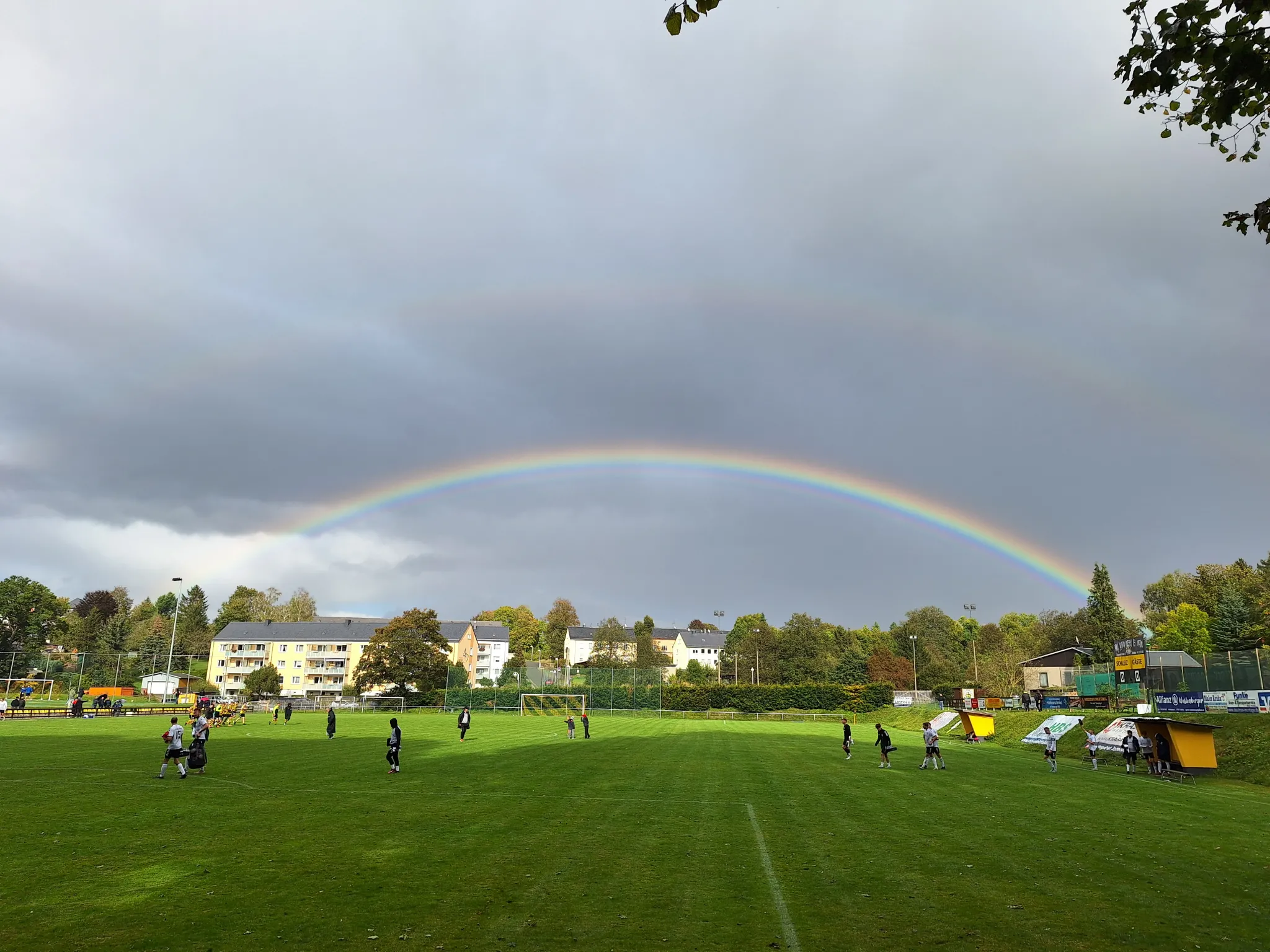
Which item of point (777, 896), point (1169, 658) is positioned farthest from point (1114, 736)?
point (777, 896)

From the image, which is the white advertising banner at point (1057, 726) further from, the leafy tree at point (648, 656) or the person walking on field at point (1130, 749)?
the leafy tree at point (648, 656)

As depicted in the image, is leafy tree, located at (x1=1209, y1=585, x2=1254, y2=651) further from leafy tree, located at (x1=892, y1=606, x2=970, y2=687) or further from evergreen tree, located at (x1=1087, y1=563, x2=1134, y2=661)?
leafy tree, located at (x1=892, y1=606, x2=970, y2=687)

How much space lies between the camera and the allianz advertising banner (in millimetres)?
41719

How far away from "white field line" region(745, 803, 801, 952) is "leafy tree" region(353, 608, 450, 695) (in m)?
82.5

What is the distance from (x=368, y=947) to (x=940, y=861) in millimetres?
10211

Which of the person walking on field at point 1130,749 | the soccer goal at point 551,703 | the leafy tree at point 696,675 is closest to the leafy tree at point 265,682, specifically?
the soccer goal at point 551,703

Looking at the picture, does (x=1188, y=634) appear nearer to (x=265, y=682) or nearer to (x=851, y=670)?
(x=851, y=670)

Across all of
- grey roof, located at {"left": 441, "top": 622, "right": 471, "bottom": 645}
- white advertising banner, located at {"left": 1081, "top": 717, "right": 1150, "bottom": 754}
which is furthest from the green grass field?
grey roof, located at {"left": 441, "top": 622, "right": 471, "bottom": 645}

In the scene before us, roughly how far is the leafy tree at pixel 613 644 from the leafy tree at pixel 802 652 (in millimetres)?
29282

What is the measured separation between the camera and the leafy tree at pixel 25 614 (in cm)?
11412

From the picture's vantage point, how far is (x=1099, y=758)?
126ft

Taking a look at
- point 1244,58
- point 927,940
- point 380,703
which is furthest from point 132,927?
point 380,703

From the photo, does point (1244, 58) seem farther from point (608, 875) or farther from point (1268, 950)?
point (608, 875)

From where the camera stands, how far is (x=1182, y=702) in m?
43.2
